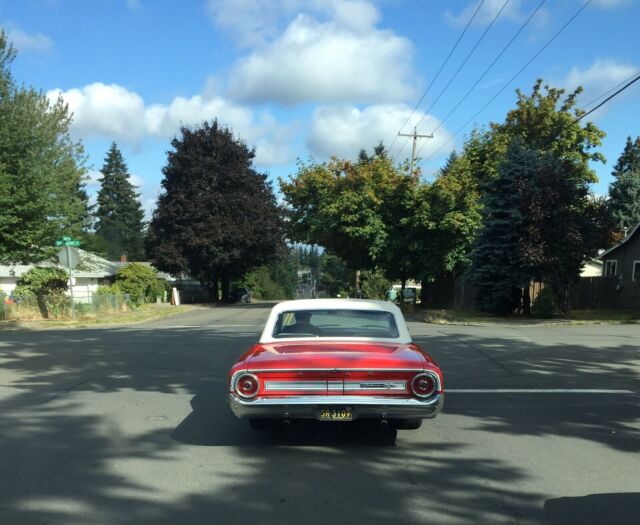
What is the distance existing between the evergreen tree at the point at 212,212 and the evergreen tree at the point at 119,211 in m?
43.9

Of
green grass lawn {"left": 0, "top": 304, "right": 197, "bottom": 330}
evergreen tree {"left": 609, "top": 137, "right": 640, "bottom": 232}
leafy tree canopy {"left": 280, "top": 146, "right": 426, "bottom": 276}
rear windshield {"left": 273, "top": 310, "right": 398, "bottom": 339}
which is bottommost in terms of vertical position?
green grass lawn {"left": 0, "top": 304, "right": 197, "bottom": 330}

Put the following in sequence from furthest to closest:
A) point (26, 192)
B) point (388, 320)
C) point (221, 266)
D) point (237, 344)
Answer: point (221, 266), point (26, 192), point (237, 344), point (388, 320)

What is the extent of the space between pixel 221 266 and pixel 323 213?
61.0 ft

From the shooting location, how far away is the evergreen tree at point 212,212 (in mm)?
48094

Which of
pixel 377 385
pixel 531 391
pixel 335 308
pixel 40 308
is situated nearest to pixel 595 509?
pixel 377 385

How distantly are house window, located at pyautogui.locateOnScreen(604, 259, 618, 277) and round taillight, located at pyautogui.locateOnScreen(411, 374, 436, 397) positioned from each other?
3031 centimetres

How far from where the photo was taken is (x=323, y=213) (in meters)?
34.0

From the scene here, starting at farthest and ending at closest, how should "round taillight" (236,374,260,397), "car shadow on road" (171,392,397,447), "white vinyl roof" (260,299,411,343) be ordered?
"white vinyl roof" (260,299,411,343) < "car shadow on road" (171,392,397,447) < "round taillight" (236,374,260,397)

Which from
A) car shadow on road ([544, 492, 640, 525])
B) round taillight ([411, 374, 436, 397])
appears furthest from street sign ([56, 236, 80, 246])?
car shadow on road ([544, 492, 640, 525])

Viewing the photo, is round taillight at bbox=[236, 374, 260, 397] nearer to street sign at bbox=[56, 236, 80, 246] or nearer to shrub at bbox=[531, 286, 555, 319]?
street sign at bbox=[56, 236, 80, 246]

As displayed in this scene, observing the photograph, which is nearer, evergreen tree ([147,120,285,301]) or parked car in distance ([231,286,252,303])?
evergreen tree ([147,120,285,301])

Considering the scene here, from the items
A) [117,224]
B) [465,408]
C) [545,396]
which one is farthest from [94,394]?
[117,224]

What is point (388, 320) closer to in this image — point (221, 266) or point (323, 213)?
point (323, 213)

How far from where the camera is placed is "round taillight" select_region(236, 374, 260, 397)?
5.65 meters
